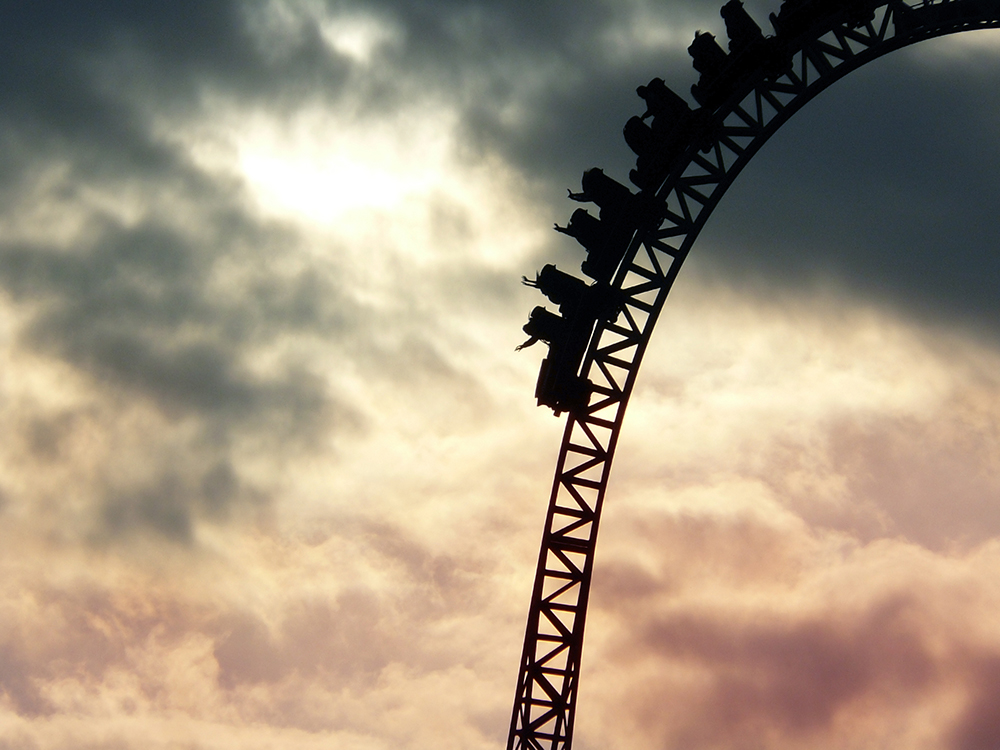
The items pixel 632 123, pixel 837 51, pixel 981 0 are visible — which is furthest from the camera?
pixel 632 123

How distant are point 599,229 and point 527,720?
1025cm

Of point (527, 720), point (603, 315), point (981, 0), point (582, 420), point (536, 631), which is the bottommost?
point (527, 720)

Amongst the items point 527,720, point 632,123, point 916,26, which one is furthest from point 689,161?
point 527,720

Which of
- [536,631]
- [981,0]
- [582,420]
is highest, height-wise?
[981,0]

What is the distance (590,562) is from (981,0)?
12774mm

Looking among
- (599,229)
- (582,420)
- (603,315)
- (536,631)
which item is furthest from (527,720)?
(599,229)

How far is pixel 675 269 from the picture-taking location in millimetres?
19812

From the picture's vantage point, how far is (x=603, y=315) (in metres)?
20.3

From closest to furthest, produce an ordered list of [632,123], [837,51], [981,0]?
1. [981,0]
2. [837,51]
3. [632,123]

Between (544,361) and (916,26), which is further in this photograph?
(544,361)

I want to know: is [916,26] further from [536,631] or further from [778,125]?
[536,631]

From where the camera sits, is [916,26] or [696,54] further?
[696,54]

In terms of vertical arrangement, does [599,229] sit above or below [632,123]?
below

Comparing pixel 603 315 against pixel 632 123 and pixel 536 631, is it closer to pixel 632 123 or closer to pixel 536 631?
pixel 632 123
